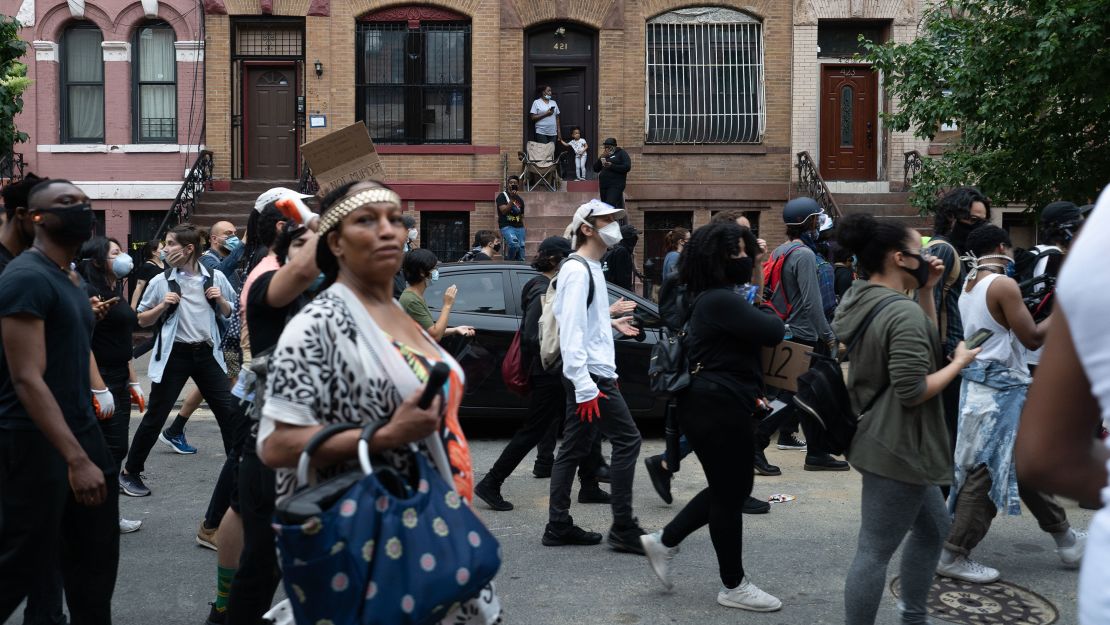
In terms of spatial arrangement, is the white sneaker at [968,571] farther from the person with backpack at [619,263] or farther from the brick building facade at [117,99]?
the brick building facade at [117,99]

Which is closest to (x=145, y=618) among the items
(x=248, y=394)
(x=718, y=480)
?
(x=248, y=394)

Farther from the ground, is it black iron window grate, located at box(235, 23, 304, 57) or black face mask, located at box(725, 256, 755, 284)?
black iron window grate, located at box(235, 23, 304, 57)

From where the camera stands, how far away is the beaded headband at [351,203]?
302 centimetres

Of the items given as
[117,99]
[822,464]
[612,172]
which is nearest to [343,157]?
[822,464]

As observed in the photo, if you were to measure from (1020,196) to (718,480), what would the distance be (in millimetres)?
9710

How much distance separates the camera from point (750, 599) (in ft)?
17.5

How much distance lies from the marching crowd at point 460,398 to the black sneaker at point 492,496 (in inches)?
0.6

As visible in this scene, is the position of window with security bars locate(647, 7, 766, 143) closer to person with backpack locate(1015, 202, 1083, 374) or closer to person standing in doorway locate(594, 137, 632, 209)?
person standing in doorway locate(594, 137, 632, 209)

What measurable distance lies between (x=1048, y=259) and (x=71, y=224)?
5.59 metres

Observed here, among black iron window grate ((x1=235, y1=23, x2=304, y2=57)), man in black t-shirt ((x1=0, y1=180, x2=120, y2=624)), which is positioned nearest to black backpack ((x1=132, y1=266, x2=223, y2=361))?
man in black t-shirt ((x1=0, y1=180, x2=120, y2=624))

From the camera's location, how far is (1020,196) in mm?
13211

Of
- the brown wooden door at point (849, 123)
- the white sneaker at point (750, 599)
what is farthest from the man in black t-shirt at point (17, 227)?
the brown wooden door at point (849, 123)

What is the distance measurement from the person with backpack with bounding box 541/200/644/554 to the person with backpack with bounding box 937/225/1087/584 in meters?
1.82

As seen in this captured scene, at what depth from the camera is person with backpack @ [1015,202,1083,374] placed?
6289 mm
